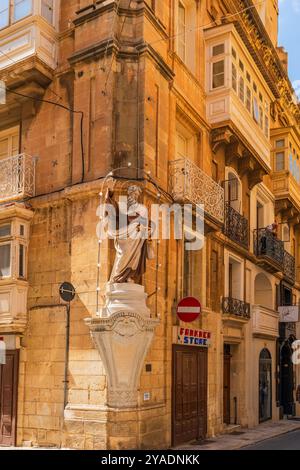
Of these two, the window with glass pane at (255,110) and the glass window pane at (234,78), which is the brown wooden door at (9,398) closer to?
the glass window pane at (234,78)

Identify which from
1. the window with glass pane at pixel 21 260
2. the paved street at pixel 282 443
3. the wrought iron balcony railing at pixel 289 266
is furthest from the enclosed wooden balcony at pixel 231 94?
the paved street at pixel 282 443

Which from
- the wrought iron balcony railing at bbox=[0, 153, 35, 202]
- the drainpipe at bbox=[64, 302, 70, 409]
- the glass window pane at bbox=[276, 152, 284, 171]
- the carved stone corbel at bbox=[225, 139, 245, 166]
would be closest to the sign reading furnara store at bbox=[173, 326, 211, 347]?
the drainpipe at bbox=[64, 302, 70, 409]

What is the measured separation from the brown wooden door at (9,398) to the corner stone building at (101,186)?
37mm

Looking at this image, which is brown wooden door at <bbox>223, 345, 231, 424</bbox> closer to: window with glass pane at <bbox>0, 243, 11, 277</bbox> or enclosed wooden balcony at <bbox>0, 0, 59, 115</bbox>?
window with glass pane at <bbox>0, 243, 11, 277</bbox>

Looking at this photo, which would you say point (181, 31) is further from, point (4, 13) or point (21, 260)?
point (21, 260)

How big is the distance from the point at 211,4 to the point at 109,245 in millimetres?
10013

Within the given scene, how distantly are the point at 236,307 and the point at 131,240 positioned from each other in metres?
7.40

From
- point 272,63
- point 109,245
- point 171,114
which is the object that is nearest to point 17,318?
point 109,245

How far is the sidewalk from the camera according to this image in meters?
14.5

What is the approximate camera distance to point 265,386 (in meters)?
21.3

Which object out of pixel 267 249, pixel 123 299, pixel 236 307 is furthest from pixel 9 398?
pixel 267 249

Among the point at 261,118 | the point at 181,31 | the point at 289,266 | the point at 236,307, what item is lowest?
the point at 236,307

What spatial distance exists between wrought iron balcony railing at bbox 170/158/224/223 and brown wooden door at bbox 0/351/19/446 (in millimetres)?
5434

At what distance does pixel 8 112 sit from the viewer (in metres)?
16.1
